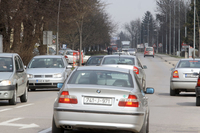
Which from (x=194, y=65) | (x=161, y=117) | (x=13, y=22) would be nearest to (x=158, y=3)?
(x=13, y=22)

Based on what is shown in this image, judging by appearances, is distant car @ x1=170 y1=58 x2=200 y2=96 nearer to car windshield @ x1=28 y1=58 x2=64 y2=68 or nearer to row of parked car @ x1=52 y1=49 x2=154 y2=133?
car windshield @ x1=28 y1=58 x2=64 y2=68

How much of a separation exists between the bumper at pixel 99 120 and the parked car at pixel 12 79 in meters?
6.62

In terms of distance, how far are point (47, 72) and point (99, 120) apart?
1350cm

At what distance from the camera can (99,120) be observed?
287 inches

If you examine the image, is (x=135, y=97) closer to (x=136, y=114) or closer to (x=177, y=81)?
(x=136, y=114)

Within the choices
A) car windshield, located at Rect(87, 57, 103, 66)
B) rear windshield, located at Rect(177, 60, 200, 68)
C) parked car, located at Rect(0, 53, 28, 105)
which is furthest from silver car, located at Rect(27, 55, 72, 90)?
rear windshield, located at Rect(177, 60, 200, 68)

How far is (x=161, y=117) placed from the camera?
11.6 meters

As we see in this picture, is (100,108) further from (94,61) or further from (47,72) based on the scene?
(94,61)

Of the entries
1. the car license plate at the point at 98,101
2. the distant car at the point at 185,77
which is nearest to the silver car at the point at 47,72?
the distant car at the point at 185,77

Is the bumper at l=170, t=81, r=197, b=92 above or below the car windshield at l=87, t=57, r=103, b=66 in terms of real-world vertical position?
below

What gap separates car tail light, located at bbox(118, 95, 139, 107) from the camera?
741cm

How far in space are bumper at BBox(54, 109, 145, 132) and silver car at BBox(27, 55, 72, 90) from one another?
13.1m

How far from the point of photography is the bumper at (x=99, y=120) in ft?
23.9

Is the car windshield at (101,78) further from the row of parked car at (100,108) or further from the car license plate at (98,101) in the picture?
the car license plate at (98,101)
